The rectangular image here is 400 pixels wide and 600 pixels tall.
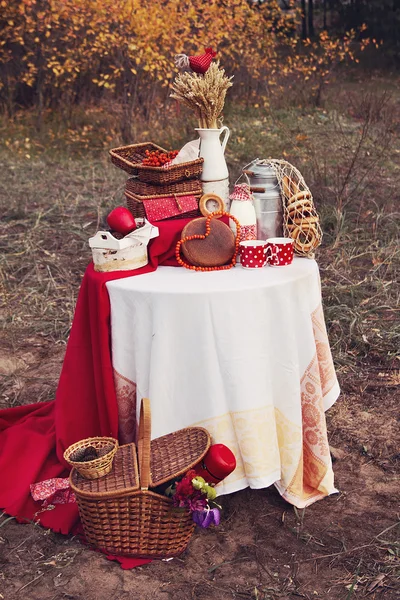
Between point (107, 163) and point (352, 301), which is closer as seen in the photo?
point (352, 301)

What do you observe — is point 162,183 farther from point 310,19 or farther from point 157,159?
point 310,19

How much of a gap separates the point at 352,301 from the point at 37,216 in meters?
3.37

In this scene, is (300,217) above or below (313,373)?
above

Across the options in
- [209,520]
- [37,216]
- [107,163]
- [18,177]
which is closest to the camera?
[209,520]

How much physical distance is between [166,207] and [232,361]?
0.79 meters

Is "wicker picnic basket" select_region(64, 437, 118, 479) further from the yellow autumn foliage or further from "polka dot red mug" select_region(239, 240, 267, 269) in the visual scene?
the yellow autumn foliage

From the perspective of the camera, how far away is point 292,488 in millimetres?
2852

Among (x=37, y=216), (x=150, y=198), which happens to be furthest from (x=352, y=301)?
(x=37, y=216)

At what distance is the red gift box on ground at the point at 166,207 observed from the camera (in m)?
3.00

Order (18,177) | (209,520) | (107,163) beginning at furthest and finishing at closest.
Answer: (107,163)
(18,177)
(209,520)

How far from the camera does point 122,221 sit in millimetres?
2875

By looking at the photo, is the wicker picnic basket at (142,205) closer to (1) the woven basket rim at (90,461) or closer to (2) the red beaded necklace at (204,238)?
(2) the red beaded necklace at (204,238)

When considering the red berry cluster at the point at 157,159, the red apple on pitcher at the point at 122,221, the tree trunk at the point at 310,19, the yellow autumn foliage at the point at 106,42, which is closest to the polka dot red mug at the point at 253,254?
the red apple on pitcher at the point at 122,221

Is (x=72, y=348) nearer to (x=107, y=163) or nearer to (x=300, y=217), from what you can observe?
(x=300, y=217)
